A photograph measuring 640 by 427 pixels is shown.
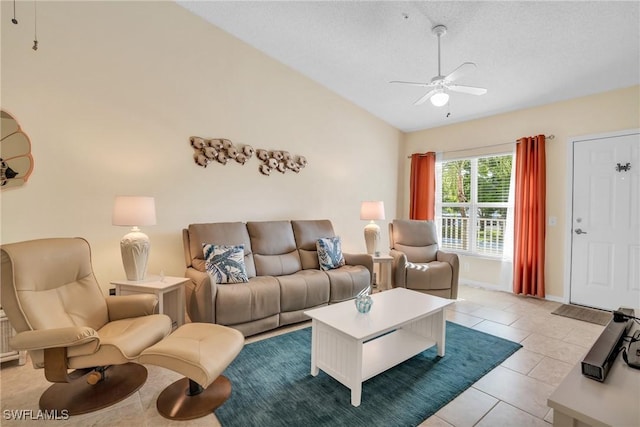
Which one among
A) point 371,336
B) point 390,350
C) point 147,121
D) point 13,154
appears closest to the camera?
point 371,336

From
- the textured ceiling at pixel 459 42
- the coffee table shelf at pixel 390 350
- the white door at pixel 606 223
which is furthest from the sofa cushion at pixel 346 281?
the white door at pixel 606 223

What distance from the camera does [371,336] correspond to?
5.98ft

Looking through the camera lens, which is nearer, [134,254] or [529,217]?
[134,254]

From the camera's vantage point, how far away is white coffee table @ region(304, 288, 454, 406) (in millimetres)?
1840

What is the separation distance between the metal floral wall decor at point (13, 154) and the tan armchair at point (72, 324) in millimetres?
859

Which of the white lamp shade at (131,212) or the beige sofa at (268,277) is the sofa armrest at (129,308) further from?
the white lamp shade at (131,212)

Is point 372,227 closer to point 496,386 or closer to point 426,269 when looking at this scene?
point 426,269

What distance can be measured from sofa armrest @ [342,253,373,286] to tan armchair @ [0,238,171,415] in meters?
2.16

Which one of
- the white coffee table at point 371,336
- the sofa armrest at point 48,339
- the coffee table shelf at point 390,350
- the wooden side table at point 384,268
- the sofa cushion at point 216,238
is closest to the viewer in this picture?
the sofa armrest at point 48,339

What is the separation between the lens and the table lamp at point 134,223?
2.46 m

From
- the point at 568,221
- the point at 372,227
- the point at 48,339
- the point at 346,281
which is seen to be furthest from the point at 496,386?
the point at 568,221

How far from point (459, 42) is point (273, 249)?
283 centimetres

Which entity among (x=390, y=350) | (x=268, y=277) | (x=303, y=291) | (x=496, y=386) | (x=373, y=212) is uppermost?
(x=373, y=212)

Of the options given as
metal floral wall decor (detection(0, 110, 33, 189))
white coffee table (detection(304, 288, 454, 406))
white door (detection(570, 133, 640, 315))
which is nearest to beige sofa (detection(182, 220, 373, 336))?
white coffee table (detection(304, 288, 454, 406))
